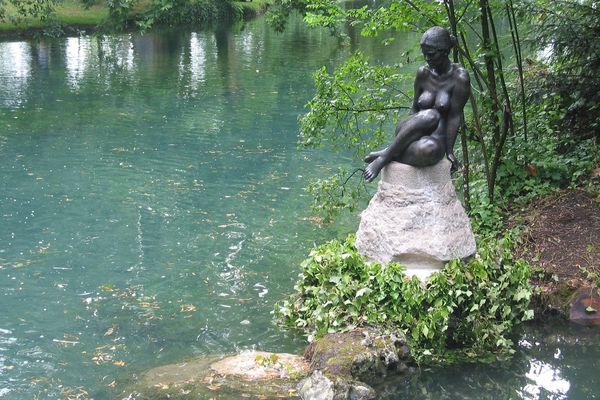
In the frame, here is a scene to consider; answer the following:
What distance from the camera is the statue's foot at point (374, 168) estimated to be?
679 cm

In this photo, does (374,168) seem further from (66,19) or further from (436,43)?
(66,19)

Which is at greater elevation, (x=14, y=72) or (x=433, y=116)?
(x=433, y=116)

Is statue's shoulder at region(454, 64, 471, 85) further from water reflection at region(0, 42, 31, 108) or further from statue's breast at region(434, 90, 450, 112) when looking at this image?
water reflection at region(0, 42, 31, 108)

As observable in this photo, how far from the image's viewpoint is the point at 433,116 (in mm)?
6781

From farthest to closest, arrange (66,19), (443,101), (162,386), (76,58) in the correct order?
(66,19) → (76,58) → (443,101) → (162,386)

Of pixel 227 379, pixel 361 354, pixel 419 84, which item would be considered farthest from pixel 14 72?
pixel 361 354

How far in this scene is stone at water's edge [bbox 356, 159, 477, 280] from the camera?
6773mm

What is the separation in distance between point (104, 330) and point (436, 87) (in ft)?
13.0

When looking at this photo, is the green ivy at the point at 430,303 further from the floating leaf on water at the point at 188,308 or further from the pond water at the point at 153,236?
the floating leaf on water at the point at 188,308

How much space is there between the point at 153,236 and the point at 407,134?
4348 mm

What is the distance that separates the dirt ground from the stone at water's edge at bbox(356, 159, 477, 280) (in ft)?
3.54

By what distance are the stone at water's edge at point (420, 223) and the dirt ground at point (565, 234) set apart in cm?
108

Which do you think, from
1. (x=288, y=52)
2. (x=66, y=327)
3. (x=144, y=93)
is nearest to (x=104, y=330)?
(x=66, y=327)

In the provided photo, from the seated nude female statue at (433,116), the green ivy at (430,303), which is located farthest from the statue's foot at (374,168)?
the green ivy at (430,303)
